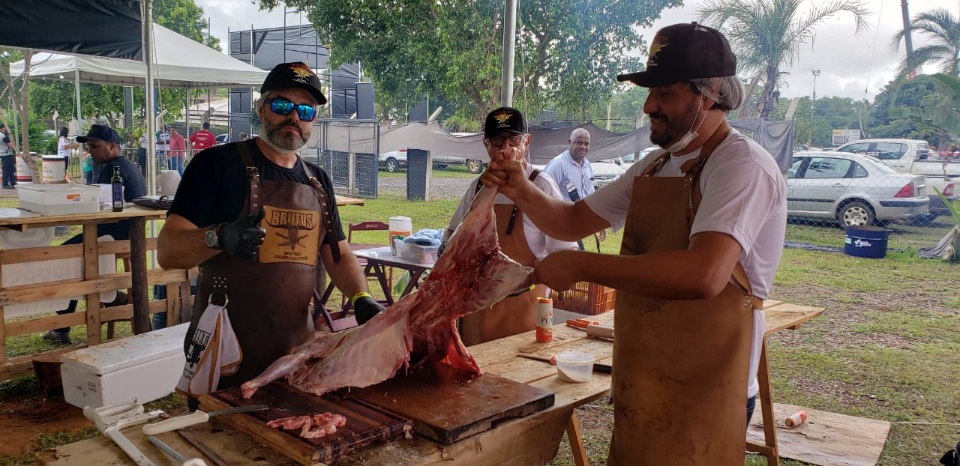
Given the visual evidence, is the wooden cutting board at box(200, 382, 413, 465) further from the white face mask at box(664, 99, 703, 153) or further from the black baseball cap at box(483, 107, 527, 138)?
the black baseball cap at box(483, 107, 527, 138)

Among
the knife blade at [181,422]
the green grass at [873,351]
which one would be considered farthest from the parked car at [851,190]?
the knife blade at [181,422]

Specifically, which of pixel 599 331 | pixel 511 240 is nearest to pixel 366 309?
pixel 599 331

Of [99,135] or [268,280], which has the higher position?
[99,135]

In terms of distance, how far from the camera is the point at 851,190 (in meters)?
14.3

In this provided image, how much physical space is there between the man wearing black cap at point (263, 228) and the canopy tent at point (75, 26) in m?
5.38

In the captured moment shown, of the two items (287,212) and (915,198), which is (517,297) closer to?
(287,212)

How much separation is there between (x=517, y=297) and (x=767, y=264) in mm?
2180

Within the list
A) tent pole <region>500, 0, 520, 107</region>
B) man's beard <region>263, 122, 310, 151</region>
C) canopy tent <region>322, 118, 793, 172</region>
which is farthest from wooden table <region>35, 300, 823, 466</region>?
canopy tent <region>322, 118, 793, 172</region>

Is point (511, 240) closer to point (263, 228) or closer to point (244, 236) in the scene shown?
point (263, 228)

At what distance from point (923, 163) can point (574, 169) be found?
11013 millimetres

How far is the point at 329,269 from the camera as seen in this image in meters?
3.35

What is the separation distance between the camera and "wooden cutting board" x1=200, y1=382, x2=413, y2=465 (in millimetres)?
1813

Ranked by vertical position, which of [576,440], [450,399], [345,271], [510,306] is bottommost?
[576,440]

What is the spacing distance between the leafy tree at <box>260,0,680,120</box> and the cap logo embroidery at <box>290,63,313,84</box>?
1094 centimetres
